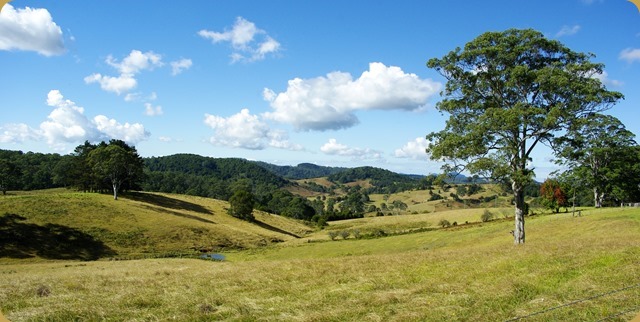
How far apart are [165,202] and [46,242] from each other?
160ft

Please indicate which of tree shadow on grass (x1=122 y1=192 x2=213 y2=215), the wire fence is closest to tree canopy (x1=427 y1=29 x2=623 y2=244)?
the wire fence

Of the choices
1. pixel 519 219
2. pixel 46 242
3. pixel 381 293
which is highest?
pixel 519 219

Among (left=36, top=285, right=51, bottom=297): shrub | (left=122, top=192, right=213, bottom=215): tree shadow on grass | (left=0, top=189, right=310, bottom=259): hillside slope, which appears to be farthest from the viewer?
(left=122, top=192, right=213, bottom=215): tree shadow on grass

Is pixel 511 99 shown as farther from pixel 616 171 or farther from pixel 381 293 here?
pixel 616 171

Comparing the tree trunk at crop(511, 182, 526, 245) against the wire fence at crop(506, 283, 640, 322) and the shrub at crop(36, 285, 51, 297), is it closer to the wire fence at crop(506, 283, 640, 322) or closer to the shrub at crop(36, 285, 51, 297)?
the wire fence at crop(506, 283, 640, 322)

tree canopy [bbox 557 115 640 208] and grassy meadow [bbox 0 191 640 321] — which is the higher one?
tree canopy [bbox 557 115 640 208]

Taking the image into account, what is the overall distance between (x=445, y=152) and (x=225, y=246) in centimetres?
7259

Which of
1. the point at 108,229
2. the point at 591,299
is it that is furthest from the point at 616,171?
the point at 108,229

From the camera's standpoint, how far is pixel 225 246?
8969 cm

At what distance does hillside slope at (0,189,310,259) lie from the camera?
70.4 m

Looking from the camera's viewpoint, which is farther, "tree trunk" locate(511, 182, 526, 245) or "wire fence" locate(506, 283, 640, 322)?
"tree trunk" locate(511, 182, 526, 245)

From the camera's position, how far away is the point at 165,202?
391 ft

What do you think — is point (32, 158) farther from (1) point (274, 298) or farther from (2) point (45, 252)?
(1) point (274, 298)

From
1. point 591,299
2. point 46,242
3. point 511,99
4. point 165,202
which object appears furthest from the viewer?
point 165,202
